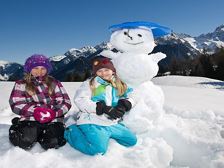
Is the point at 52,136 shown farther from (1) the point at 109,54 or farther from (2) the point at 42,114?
(1) the point at 109,54

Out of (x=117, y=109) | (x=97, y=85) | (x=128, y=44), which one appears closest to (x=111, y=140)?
(x=117, y=109)

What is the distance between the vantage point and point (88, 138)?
13.3ft

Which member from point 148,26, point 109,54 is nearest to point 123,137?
point 109,54

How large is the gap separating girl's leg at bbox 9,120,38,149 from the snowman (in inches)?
50.2

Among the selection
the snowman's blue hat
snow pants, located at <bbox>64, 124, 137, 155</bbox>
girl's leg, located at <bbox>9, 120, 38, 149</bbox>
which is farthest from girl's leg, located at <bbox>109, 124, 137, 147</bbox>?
the snowman's blue hat

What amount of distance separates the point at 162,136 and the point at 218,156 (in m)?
1.01

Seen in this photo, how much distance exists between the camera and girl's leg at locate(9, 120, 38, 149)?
3.99 metres

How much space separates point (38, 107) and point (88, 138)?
756 millimetres

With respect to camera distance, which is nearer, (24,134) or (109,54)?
(24,134)

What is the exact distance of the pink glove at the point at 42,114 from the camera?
4.23 metres

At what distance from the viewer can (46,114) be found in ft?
14.0

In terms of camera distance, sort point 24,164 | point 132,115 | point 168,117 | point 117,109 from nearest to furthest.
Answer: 1. point 24,164
2. point 117,109
3. point 132,115
4. point 168,117

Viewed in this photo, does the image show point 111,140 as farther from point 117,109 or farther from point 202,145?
point 202,145

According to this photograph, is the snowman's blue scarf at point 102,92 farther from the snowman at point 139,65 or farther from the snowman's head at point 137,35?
the snowman's head at point 137,35
